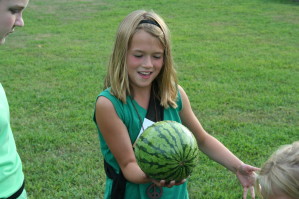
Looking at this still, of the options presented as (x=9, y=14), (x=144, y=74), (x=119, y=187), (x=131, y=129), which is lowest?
(x=119, y=187)

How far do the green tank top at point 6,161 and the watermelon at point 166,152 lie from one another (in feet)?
2.85

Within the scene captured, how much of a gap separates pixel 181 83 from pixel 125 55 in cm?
587

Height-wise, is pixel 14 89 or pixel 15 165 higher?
pixel 15 165

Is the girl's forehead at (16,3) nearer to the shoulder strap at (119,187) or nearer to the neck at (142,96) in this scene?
the neck at (142,96)

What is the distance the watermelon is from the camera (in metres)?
2.73

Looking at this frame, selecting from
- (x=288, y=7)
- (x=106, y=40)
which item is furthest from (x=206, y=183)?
(x=288, y=7)

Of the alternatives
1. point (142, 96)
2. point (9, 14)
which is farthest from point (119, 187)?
point (9, 14)

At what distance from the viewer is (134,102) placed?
10.4 ft

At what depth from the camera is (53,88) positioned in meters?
8.58

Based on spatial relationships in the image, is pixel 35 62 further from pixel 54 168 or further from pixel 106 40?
pixel 54 168

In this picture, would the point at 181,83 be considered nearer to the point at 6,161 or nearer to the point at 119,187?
the point at 119,187

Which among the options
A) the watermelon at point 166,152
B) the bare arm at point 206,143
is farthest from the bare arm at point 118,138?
the bare arm at point 206,143

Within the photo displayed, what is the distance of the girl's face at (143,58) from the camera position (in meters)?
3.09

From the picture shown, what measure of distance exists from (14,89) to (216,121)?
4.08 metres
